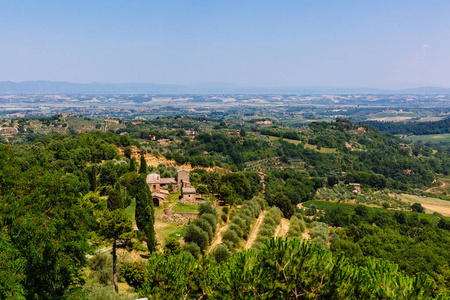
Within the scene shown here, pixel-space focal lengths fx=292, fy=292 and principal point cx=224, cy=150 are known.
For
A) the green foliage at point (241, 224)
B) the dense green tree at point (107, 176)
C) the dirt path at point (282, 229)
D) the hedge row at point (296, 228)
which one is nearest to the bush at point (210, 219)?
the green foliage at point (241, 224)

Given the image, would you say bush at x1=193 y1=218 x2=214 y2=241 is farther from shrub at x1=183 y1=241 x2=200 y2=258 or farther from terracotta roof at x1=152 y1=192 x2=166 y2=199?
terracotta roof at x1=152 y1=192 x2=166 y2=199

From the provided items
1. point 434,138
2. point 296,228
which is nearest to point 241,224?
point 296,228

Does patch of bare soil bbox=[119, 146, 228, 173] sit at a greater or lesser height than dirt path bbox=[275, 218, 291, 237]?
greater

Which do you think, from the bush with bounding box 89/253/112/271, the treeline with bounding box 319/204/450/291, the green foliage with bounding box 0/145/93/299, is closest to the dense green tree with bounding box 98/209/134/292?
the green foliage with bounding box 0/145/93/299

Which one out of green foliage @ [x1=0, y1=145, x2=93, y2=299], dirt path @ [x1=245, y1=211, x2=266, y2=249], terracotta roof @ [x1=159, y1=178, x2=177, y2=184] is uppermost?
green foliage @ [x1=0, y1=145, x2=93, y2=299]

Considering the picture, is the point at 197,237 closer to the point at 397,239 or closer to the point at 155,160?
the point at 397,239

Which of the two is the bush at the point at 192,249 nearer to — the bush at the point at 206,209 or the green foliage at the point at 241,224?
the green foliage at the point at 241,224

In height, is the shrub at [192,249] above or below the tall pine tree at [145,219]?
below
